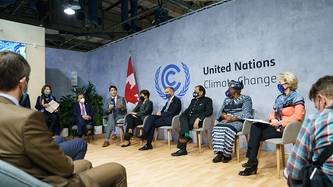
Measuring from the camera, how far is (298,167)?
4.04 ft

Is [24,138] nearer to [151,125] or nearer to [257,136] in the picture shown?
[257,136]

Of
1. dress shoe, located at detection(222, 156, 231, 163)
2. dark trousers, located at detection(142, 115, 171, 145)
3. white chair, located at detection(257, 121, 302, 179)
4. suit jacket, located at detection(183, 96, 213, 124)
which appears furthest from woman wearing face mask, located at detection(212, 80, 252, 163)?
dark trousers, located at detection(142, 115, 171, 145)

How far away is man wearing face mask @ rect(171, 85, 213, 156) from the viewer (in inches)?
161

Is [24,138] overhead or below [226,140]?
overhead

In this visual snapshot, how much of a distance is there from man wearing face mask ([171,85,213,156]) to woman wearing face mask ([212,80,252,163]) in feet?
1.24

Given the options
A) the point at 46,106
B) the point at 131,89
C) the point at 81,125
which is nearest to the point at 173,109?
the point at 131,89

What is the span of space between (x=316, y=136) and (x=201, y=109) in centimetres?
324

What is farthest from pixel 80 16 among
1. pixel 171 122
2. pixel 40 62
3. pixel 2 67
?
pixel 2 67

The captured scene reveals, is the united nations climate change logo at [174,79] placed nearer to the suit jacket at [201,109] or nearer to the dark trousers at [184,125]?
the suit jacket at [201,109]

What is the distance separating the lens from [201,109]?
4.40 meters

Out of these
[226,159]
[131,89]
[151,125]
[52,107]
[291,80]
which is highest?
[131,89]

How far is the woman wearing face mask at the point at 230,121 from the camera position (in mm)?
3490

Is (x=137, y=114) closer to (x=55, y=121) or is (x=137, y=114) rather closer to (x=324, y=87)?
(x=55, y=121)

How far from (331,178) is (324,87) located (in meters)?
0.47
